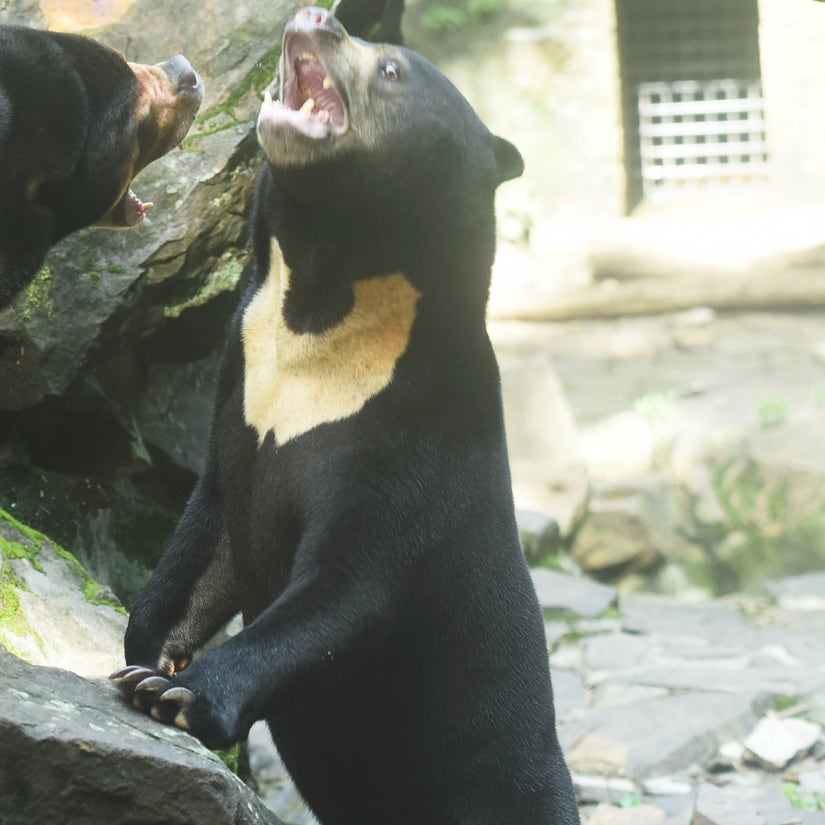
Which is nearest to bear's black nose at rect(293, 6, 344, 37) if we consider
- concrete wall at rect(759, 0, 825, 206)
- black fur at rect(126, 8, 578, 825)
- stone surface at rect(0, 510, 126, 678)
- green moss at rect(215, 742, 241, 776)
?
black fur at rect(126, 8, 578, 825)

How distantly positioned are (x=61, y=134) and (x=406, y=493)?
141 centimetres

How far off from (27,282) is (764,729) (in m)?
4.21

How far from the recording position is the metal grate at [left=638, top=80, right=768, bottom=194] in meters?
17.8

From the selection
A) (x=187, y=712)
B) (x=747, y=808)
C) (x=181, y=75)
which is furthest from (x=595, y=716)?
(x=187, y=712)

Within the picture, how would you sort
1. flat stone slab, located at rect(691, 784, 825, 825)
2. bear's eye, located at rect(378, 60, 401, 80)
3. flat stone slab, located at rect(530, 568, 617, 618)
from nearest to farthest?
bear's eye, located at rect(378, 60, 401, 80) < flat stone slab, located at rect(691, 784, 825, 825) < flat stone slab, located at rect(530, 568, 617, 618)

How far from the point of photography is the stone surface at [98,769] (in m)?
2.57

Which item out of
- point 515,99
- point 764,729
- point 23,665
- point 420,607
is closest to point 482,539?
point 420,607

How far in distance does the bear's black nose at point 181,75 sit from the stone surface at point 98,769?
1.99 m

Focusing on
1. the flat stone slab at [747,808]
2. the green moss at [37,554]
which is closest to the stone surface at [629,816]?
the flat stone slab at [747,808]

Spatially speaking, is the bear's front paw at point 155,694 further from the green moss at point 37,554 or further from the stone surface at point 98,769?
the green moss at point 37,554

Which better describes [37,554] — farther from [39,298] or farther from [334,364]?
[334,364]

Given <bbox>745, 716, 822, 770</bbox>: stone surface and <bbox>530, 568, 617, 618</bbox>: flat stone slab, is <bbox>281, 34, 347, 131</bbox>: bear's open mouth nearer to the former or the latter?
<bbox>745, 716, 822, 770</bbox>: stone surface

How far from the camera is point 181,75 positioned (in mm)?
A: 4141

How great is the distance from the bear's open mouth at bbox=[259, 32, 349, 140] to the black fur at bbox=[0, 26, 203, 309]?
62cm
